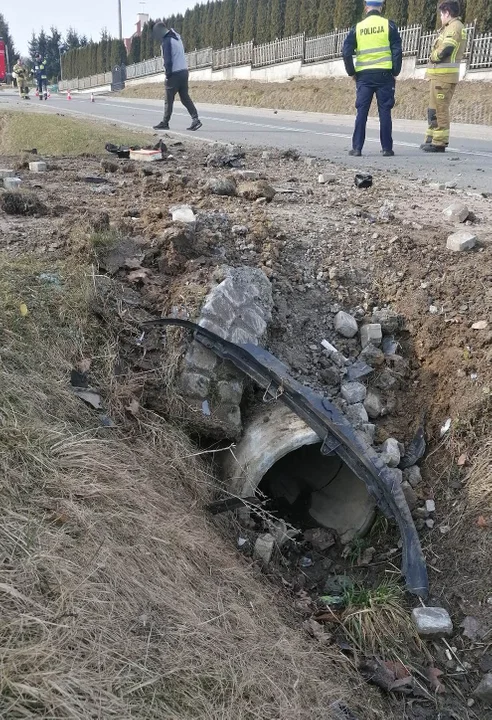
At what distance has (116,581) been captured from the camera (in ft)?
7.64

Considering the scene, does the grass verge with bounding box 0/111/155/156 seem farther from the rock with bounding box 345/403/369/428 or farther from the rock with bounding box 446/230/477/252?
the rock with bounding box 345/403/369/428

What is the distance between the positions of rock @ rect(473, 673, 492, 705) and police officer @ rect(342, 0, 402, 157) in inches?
276

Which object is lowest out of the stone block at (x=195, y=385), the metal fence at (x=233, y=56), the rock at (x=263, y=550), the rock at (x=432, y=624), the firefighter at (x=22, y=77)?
the rock at (x=432, y=624)

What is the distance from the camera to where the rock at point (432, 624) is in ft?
9.98

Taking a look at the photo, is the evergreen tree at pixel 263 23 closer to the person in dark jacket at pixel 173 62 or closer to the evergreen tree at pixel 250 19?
the evergreen tree at pixel 250 19

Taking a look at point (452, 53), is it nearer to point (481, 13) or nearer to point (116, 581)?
point (116, 581)

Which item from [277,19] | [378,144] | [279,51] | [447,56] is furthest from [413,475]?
[277,19]

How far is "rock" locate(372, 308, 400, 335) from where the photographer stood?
4.34 meters

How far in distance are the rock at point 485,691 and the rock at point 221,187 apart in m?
4.31

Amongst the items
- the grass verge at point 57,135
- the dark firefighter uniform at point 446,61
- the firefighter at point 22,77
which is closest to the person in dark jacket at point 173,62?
the grass verge at point 57,135

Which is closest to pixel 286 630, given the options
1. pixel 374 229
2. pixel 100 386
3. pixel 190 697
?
pixel 190 697

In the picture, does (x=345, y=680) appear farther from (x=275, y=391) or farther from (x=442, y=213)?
(x=442, y=213)

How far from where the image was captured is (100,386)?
11.5 feet

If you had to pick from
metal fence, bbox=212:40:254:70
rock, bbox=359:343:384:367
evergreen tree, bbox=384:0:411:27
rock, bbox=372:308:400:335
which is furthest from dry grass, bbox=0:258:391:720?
metal fence, bbox=212:40:254:70
